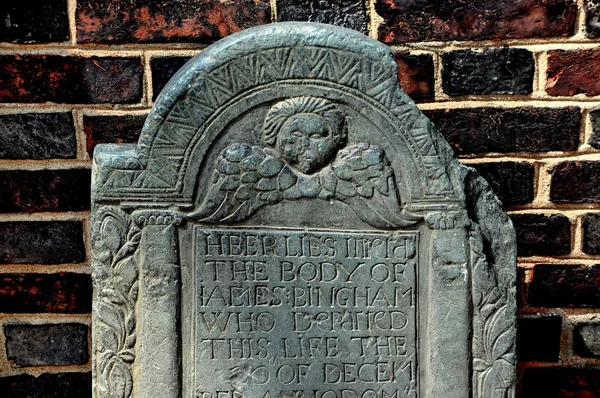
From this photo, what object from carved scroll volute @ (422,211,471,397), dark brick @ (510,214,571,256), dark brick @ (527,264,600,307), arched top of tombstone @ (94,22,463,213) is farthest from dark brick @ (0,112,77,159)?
dark brick @ (527,264,600,307)

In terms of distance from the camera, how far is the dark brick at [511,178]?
2375 millimetres

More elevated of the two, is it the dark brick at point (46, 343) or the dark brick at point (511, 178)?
the dark brick at point (511, 178)

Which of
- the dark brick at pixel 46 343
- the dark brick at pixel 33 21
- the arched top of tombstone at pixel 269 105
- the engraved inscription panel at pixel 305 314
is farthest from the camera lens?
the dark brick at pixel 46 343

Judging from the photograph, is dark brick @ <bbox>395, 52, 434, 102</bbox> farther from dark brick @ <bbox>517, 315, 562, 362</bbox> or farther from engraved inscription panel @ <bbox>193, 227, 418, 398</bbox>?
dark brick @ <bbox>517, 315, 562, 362</bbox>

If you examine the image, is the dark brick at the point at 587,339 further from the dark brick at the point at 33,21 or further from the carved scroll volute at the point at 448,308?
the dark brick at the point at 33,21

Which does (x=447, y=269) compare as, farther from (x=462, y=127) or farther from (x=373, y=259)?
(x=462, y=127)

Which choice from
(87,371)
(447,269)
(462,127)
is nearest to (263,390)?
(447,269)

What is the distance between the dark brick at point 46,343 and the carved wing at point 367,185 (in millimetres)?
949

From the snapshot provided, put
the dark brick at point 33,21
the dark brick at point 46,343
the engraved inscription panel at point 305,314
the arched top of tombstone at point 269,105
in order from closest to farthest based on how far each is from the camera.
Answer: the arched top of tombstone at point 269,105 < the engraved inscription panel at point 305,314 < the dark brick at point 33,21 < the dark brick at point 46,343

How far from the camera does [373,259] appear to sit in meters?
1.96

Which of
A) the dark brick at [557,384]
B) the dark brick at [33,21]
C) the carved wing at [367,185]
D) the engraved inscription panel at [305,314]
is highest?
the dark brick at [33,21]

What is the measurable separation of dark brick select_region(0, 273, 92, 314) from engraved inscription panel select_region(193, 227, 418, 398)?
57cm

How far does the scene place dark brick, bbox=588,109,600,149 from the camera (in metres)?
2.36

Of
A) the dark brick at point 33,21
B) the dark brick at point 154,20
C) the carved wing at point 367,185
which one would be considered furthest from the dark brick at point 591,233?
the dark brick at point 33,21
